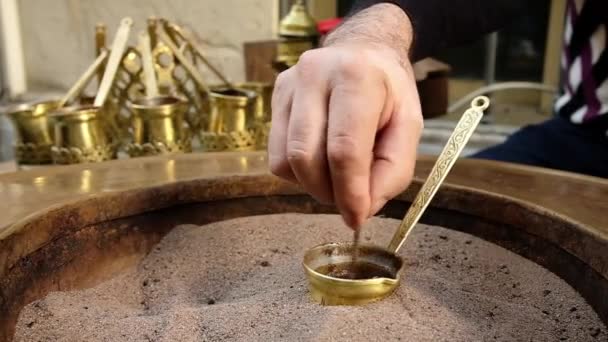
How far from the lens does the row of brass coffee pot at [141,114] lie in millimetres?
943

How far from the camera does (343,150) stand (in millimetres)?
475

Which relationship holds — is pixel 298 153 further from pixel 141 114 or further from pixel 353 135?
pixel 141 114

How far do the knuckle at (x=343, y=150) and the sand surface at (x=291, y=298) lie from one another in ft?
0.42

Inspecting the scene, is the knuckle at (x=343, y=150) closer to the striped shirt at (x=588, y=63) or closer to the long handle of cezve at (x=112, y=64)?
the long handle of cezve at (x=112, y=64)

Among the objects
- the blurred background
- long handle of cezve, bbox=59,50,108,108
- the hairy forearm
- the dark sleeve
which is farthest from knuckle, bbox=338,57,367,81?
the blurred background

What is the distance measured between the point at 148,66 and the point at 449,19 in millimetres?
484

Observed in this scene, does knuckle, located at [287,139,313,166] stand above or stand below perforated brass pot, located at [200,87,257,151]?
above

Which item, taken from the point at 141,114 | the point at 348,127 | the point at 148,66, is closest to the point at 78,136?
the point at 141,114

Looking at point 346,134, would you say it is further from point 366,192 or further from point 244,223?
point 244,223

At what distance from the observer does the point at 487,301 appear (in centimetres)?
59

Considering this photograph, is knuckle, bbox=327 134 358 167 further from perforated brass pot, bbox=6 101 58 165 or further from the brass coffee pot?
perforated brass pot, bbox=6 101 58 165

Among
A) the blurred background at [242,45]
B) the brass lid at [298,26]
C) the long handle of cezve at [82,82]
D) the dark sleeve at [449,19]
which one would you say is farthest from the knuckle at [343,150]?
the blurred background at [242,45]

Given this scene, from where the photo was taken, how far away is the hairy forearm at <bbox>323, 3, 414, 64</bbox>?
0.64 metres

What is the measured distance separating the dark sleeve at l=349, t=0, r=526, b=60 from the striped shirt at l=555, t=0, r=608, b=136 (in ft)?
0.56
